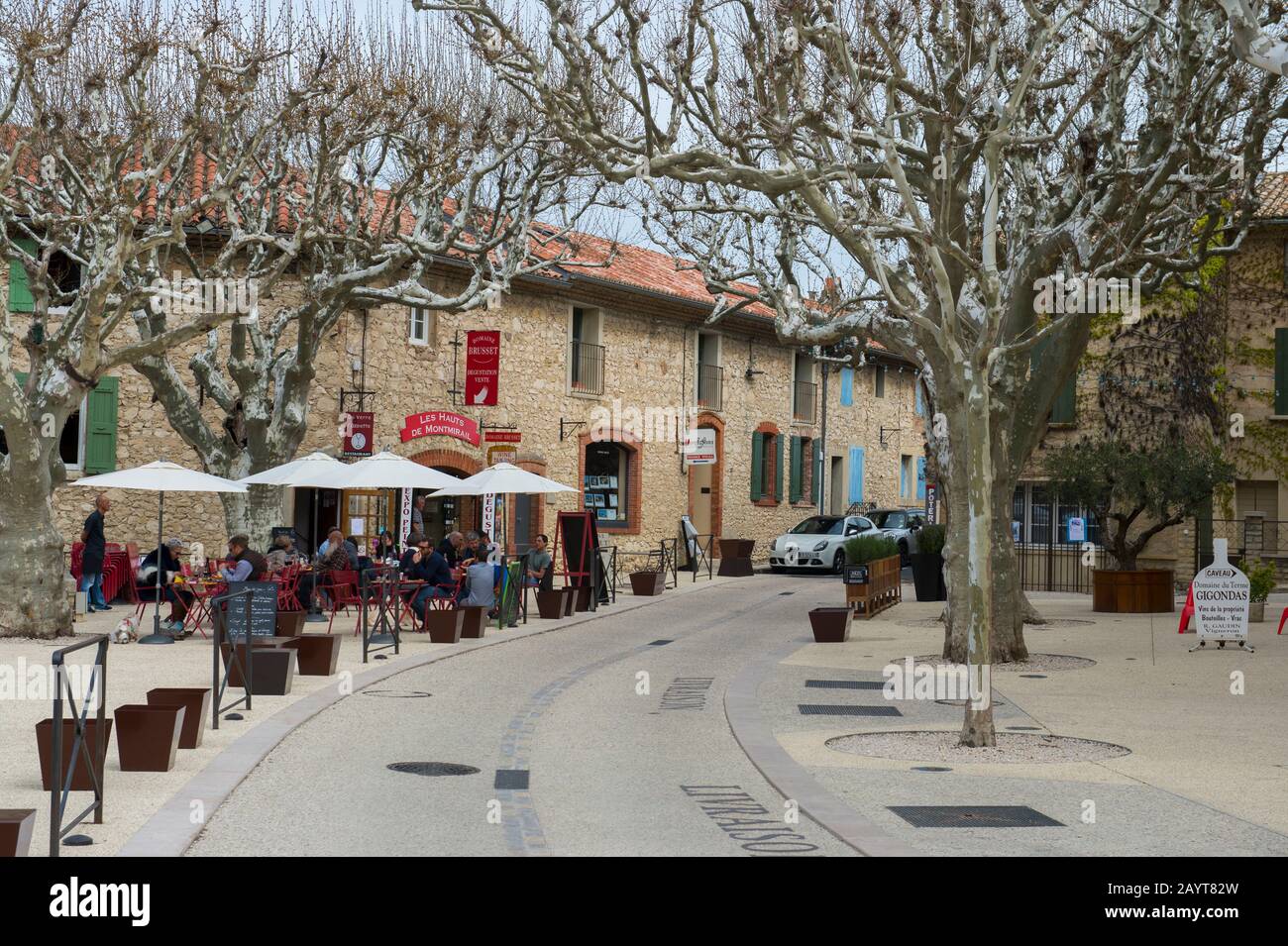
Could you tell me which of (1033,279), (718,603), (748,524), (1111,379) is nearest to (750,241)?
(1033,279)

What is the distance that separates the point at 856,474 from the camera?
46.2 metres

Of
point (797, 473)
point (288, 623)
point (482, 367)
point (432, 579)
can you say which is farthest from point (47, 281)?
point (797, 473)

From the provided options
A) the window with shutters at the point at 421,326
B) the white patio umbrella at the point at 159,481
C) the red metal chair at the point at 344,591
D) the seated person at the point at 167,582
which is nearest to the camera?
the white patio umbrella at the point at 159,481

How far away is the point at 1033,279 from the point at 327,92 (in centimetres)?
970

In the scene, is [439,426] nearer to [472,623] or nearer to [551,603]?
[551,603]

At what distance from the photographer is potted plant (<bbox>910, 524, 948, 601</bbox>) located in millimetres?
27219

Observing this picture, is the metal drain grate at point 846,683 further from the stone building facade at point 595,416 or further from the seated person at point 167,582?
the stone building facade at point 595,416

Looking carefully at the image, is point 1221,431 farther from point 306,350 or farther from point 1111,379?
point 306,350

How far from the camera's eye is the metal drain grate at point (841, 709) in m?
13.0

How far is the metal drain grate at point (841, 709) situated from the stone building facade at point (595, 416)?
457 inches

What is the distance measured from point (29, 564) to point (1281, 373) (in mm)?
24821

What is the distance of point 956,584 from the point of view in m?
15.2

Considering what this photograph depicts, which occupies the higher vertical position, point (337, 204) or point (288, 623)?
point (337, 204)

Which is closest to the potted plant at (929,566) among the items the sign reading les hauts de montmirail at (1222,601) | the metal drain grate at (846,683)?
the sign reading les hauts de montmirail at (1222,601)
